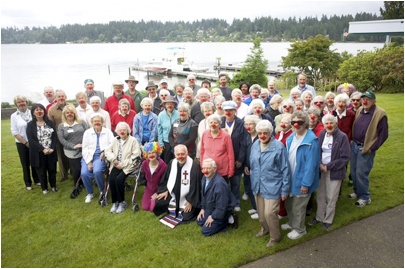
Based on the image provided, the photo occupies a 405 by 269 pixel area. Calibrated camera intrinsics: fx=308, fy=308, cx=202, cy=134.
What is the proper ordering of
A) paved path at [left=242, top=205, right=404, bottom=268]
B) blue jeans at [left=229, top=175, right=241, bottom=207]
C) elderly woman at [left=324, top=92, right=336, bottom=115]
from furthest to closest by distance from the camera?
elderly woman at [left=324, top=92, right=336, bottom=115] → blue jeans at [left=229, top=175, right=241, bottom=207] → paved path at [left=242, top=205, right=404, bottom=268]

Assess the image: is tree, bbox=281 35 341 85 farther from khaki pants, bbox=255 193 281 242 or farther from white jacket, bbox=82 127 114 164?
khaki pants, bbox=255 193 281 242

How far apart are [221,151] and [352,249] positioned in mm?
2279

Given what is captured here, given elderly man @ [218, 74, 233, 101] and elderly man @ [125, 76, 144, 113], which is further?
elderly man @ [218, 74, 233, 101]

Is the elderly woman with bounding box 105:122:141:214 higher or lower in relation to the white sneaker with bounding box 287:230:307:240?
higher

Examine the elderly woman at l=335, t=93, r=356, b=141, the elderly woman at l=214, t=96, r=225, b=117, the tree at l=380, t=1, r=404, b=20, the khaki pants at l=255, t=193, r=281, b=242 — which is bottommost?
the khaki pants at l=255, t=193, r=281, b=242

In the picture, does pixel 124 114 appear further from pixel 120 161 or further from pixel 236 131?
pixel 236 131

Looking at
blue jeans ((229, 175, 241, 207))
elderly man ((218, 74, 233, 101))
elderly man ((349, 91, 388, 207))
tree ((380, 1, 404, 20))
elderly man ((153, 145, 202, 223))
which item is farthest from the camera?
tree ((380, 1, 404, 20))

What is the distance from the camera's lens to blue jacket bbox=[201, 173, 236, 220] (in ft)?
15.2

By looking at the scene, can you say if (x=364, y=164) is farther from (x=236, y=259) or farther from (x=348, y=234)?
(x=236, y=259)

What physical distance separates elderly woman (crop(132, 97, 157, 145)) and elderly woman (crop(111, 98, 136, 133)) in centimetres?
25

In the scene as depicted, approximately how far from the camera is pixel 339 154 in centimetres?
441

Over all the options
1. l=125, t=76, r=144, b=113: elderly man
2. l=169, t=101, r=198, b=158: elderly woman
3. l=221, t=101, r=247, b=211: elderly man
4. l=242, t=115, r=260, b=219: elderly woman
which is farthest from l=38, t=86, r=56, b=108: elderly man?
l=242, t=115, r=260, b=219: elderly woman

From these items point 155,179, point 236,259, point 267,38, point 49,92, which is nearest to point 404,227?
point 236,259

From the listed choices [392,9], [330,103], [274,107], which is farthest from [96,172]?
[392,9]
